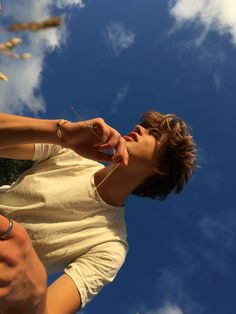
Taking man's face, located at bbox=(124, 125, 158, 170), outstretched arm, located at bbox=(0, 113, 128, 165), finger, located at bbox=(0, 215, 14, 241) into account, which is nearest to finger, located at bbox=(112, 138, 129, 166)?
outstretched arm, located at bbox=(0, 113, 128, 165)

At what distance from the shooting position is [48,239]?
220cm

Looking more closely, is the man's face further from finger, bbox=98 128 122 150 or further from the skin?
finger, bbox=98 128 122 150

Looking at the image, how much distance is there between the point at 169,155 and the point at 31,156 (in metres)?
1.07

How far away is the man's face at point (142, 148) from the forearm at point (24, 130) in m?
0.88

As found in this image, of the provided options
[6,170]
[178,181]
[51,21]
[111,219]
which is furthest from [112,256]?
[6,170]

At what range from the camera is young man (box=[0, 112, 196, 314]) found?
1.76 m

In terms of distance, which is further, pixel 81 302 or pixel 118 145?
pixel 81 302

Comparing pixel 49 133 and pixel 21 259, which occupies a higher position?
pixel 49 133

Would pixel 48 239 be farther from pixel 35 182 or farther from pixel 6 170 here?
pixel 6 170

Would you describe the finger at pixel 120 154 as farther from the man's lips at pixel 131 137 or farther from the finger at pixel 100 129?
the man's lips at pixel 131 137

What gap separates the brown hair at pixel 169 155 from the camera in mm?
2824

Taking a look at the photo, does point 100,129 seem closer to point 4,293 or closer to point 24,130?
point 24,130

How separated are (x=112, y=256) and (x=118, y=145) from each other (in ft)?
2.67

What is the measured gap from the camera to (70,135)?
5.97 ft
